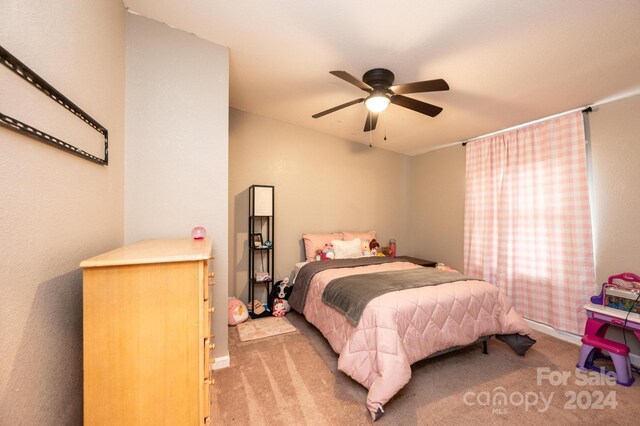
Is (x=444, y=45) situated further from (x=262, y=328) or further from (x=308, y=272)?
(x=262, y=328)

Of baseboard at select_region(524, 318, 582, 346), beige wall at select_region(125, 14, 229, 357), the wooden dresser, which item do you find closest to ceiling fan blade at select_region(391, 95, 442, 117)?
beige wall at select_region(125, 14, 229, 357)

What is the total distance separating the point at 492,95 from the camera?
2473 mm

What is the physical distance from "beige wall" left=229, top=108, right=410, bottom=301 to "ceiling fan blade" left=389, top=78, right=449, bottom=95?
205cm

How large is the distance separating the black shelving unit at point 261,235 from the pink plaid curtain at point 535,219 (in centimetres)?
277

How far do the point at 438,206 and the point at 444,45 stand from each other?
110 inches

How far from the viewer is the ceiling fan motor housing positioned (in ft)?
7.03

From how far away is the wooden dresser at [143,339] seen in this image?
95 cm

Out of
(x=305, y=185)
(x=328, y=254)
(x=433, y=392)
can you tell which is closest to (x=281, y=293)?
(x=328, y=254)

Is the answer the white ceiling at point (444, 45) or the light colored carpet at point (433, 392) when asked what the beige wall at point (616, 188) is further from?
the light colored carpet at point (433, 392)

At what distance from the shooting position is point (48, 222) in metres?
1.00

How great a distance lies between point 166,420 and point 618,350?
3087mm

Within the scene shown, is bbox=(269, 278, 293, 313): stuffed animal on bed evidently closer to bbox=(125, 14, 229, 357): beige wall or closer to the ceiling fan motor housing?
bbox=(125, 14, 229, 357): beige wall

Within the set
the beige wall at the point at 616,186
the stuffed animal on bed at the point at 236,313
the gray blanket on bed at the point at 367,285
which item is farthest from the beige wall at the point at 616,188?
the stuffed animal on bed at the point at 236,313

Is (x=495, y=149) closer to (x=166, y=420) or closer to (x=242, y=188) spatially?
(x=242, y=188)
